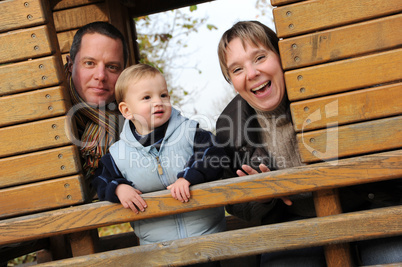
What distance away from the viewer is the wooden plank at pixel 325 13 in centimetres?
255

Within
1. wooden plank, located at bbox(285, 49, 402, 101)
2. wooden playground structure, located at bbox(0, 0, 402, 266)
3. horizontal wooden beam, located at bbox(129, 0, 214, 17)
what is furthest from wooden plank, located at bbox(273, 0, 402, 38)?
horizontal wooden beam, located at bbox(129, 0, 214, 17)

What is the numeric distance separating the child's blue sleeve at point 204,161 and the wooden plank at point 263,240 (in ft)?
1.29

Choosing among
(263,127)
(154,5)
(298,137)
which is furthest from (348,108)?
(154,5)

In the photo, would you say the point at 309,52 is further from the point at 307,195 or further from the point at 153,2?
the point at 153,2

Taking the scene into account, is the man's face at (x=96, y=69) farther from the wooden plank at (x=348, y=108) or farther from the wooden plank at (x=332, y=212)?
the wooden plank at (x=332, y=212)

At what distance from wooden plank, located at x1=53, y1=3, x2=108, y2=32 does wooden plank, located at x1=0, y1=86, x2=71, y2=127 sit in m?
1.86

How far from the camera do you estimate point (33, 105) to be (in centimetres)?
295

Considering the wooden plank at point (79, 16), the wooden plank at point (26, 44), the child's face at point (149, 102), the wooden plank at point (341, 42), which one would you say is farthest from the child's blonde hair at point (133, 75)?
the wooden plank at point (79, 16)

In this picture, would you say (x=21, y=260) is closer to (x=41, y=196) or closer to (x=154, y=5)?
(x=154, y=5)

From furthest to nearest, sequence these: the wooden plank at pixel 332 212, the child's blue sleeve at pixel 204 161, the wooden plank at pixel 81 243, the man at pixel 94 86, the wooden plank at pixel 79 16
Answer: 1. the wooden plank at pixel 79 16
2. the man at pixel 94 86
3. the wooden plank at pixel 81 243
4. the child's blue sleeve at pixel 204 161
5. the wooden plank at pixel 332 212

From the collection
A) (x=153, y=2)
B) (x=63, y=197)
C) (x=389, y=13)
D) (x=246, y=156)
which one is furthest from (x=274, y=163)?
(x=153, y=2)

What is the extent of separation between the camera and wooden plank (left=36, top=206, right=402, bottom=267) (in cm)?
255

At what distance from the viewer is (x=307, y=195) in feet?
10.00

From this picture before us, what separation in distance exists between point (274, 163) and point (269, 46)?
0.83m
